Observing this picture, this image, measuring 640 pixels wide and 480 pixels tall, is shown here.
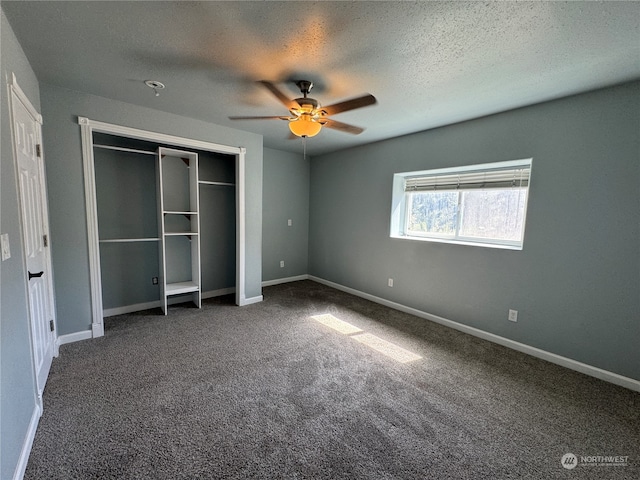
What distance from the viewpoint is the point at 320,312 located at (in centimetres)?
376

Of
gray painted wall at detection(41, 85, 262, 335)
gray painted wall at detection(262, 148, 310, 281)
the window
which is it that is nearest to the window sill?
the window

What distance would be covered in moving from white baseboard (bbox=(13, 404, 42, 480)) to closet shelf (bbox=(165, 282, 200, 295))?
178 centimetres

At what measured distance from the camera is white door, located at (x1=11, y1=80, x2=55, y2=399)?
1.78 meters

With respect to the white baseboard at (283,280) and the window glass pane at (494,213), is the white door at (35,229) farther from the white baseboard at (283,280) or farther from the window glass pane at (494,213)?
the window glass pane at (494,213)

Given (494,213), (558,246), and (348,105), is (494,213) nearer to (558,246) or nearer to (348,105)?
(558,246)

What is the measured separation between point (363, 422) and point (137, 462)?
1.32 m

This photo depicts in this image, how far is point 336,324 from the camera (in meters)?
3.38

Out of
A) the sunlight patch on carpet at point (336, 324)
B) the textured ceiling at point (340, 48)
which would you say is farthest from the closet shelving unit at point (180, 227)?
the sunlight patch on carpet at point (336, 324)

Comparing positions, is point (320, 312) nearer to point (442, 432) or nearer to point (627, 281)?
point (442, 432)

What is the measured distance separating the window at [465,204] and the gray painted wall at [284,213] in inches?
77.3

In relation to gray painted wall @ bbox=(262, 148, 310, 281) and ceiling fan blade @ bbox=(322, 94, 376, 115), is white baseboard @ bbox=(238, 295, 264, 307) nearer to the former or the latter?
gray painted wall @ bbox=(262, 148, 310, 281)

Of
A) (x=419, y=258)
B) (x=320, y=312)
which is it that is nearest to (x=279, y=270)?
(x=320, y=312)

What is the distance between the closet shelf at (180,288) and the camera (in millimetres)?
3498

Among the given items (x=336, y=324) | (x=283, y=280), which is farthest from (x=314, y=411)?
(x=283, y=280)
